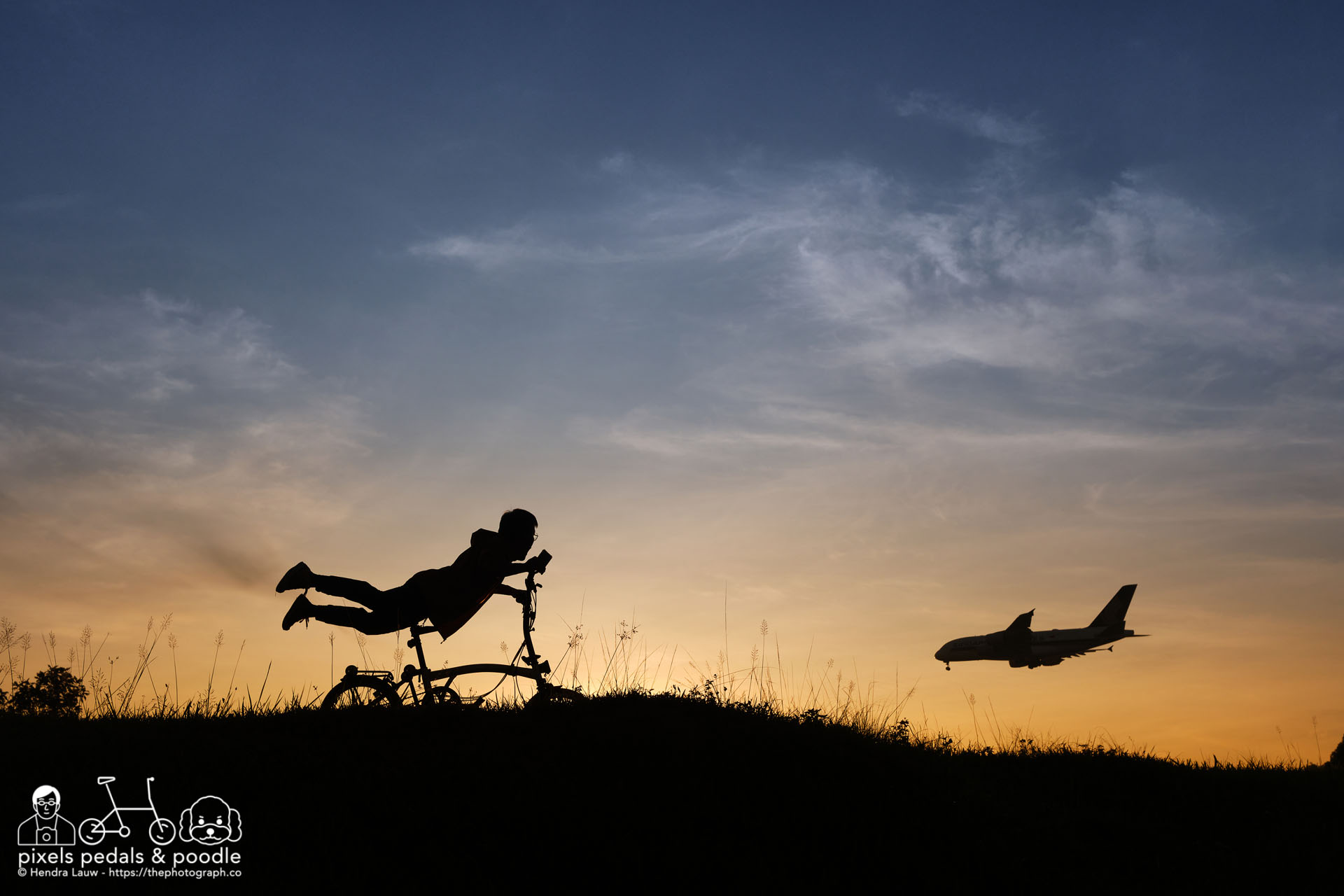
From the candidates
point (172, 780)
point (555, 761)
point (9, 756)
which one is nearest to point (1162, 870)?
point (555, 761)

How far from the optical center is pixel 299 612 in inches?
296

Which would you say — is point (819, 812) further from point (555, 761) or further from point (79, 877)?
point (79, 877)

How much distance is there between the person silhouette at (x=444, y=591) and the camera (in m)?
7.64

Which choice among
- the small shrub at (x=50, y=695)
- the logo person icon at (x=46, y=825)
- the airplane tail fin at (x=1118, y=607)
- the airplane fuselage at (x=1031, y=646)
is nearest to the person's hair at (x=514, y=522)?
the logo person icon at (x=46, y=825)

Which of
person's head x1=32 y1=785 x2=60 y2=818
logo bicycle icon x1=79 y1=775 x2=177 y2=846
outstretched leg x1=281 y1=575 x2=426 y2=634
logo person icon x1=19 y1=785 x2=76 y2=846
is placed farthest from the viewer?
outstretched leg x1=281 y1=575 x2=426 y2=634

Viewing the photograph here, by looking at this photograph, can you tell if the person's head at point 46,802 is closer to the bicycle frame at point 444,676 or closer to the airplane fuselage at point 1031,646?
the bicycle frame at point 444,676

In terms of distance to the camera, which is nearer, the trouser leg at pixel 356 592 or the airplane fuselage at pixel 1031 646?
the trouser leg at pixel 356 592

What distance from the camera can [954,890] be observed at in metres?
7.39

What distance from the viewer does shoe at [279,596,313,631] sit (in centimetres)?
748

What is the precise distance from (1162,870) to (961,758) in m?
3.81

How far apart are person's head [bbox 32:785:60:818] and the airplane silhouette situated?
62159 millimetres

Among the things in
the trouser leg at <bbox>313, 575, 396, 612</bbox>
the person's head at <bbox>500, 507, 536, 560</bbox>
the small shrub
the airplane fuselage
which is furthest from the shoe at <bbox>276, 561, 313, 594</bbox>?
the airplane fuselage

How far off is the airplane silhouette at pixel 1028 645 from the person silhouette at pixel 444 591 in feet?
198

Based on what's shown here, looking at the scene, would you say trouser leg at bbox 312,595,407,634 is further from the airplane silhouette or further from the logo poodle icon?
the airplane silhouette
